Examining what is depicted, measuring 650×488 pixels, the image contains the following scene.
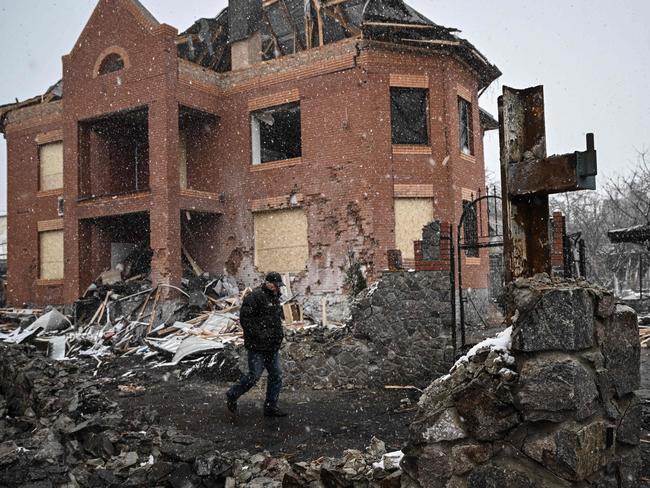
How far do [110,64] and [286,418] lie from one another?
15.4 metres

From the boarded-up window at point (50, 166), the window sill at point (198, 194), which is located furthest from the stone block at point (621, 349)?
the boarded-up window at point (50, 166)

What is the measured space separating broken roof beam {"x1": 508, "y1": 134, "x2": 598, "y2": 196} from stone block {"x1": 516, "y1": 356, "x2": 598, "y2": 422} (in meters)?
0.88

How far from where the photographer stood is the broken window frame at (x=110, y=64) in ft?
60.1

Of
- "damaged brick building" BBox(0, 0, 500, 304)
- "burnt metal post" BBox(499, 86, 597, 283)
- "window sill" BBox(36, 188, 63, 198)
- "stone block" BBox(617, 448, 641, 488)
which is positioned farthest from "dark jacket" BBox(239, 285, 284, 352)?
"window sill" BBox(36, 188, 63, 198)

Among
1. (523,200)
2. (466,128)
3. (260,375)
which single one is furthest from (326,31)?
(523,200)

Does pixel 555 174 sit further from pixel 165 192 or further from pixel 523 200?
pixel 165 192

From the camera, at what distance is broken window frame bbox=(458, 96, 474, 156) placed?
18.0 m

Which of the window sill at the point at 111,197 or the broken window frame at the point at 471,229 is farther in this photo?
the window sill at the point at 111,197

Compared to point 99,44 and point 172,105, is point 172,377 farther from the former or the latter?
point 99,44

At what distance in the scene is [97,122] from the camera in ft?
62.8

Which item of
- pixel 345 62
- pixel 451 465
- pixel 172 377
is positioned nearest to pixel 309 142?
pixel 345 62

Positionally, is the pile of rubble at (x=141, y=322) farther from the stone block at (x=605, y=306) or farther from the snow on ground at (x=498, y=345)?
the stone block at (x=605, y=306)

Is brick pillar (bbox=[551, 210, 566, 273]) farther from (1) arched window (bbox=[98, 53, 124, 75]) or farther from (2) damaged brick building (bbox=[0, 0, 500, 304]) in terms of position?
(1) arched window (bbox=[98, 53, 124, 75])

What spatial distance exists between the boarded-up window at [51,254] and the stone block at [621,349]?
21031 mm
